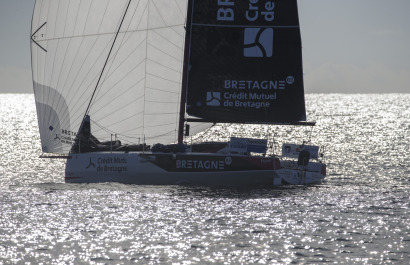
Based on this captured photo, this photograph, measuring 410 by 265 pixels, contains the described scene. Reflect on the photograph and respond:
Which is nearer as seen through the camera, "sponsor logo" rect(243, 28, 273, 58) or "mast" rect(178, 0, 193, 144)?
"mast" rect(178, 0, 193, 144)

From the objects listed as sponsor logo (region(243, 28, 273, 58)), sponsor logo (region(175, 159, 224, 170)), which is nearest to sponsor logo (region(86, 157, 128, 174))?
sponsor logo (region(175, 159, 224, 170))

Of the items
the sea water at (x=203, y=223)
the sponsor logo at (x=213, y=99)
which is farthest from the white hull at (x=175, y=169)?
the sponsor logo at (x=213, y=99)

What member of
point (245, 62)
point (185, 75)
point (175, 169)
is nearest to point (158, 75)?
point (185, 75)

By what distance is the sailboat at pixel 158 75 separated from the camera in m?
31.1

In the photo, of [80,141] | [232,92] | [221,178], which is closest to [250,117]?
[232,92]

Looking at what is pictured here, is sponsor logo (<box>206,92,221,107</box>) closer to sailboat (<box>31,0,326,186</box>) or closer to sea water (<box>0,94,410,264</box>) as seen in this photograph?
sailboat (<box>31,0,326,186</box>)

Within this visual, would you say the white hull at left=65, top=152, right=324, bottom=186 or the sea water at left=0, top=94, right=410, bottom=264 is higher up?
the white hull at left=65, top=152, right=324, bottom=186

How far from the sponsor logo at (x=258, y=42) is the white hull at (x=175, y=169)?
5359 mm

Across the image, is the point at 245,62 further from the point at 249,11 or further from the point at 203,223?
the point at 203,223

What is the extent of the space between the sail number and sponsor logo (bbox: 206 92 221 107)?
3.54m

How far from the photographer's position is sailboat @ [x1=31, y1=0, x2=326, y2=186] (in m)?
31.1

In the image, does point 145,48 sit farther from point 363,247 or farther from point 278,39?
point 363,247

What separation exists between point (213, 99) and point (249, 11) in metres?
4.48

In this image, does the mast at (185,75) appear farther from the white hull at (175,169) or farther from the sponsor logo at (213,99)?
the white hull at (175,169)
